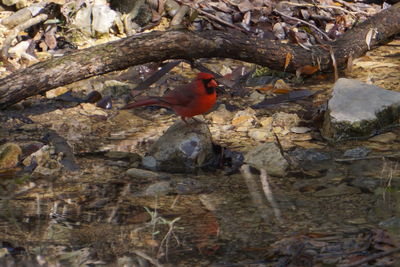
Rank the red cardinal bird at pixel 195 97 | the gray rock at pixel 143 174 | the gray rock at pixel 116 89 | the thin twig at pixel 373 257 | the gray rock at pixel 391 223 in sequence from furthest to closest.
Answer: the gray rock at pixel 116 89
the red cardinal bird at pixel 195 97
the gray rock at pixel 143 174
the gray rock at pixel 391 223
the thin twig at pixel 373 257

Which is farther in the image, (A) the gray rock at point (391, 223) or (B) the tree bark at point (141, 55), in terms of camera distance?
(B) the tree bark at point (141, 55)

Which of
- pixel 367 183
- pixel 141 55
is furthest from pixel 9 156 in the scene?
pixel 367 183

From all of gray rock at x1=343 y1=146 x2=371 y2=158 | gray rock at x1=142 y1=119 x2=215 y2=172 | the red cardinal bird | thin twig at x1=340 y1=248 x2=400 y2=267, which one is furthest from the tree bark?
thin twig at x1=340 y1=248 x2=400 y2=267

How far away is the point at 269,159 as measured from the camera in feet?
15.5

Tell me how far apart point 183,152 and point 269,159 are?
0.63 metres

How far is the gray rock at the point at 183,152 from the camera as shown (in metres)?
4.77

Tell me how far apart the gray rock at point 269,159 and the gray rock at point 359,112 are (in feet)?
2.07

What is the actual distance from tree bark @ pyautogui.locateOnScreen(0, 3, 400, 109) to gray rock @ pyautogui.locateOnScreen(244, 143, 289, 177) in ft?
4.52

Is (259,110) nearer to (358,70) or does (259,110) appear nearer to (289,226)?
(358,70)

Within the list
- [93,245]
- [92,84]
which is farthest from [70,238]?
[92,84]

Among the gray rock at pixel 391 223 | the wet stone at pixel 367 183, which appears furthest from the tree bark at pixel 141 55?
the gray rock at pixel 391 223

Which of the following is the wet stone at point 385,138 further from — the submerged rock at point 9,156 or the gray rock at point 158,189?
the submerged rock at point 9,156

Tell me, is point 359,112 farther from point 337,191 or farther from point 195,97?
point 195,97

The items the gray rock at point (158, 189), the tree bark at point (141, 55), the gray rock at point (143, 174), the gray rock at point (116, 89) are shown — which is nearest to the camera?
the gray rock at point (158, 189)
